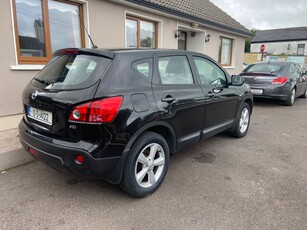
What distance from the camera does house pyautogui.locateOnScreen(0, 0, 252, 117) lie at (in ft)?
16.7

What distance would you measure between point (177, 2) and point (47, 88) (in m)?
8.11

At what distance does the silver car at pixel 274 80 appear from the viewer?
7.81 m

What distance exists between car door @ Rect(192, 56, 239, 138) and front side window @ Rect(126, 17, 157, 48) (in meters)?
4.47

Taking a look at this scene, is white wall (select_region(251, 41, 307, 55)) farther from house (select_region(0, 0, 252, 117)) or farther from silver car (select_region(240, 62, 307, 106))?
silver car (select_region(240, 62, 307, 106))

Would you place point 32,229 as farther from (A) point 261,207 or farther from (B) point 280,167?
(B) point 280,167

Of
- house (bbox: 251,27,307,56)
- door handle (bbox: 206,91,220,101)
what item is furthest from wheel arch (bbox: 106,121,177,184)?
house (bbox: 251,27,307,56)

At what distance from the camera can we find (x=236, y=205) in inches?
103

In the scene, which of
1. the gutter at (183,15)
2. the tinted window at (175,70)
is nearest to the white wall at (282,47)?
the gutter at (183,15)

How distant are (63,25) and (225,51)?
9104 millimetres

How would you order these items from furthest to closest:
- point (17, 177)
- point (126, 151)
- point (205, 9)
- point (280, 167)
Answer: point (205, 9) → point (280, 167) → point (17, 177) → point (126, 151)

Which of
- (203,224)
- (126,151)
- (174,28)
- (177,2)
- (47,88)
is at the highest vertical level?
(177,2)

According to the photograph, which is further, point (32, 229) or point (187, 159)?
point (187, 159)

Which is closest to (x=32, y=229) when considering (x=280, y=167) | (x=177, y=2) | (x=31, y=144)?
(x=31, y=144)

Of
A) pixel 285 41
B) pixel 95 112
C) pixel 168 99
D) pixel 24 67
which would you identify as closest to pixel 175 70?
pixel 168 99
